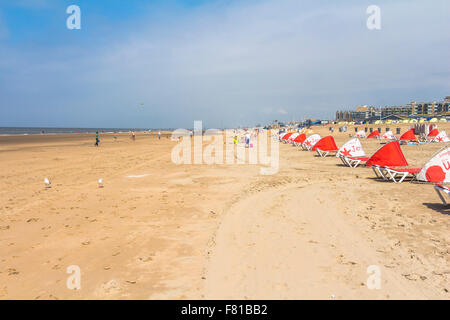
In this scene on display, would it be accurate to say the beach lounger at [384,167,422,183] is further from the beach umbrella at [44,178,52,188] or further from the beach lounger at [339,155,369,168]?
the beach umbrella at [44,178,52,188]

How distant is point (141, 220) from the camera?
6766 millimetres

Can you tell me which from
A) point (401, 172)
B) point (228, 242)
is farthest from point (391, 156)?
point (228, 242)

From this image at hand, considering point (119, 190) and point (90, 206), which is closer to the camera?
point (90, 206)

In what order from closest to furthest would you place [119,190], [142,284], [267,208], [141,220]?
[142,284]
[141,220]
[267,208]
[119,190]

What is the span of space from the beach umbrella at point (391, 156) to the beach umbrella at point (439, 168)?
186cm

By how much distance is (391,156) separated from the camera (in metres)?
10.6

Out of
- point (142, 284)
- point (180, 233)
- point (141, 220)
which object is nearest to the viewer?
point (142, 284)

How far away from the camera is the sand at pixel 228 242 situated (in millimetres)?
3748

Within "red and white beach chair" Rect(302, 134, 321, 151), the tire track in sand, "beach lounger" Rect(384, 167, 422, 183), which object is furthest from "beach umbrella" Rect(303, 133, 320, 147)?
the tire track in sand

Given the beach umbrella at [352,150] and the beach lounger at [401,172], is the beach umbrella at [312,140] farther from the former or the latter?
the beach lounger at [401,172]

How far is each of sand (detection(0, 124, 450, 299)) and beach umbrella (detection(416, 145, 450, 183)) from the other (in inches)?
19.3
